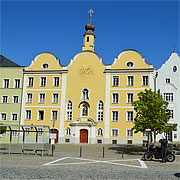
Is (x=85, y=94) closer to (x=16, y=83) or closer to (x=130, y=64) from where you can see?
(x=130, y=64)

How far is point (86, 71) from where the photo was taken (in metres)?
41.9

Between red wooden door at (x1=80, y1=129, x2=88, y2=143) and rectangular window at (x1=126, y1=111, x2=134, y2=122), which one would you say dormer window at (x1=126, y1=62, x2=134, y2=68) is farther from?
red wooden door at (x1=80, y1=129, x2=88, y2=143)

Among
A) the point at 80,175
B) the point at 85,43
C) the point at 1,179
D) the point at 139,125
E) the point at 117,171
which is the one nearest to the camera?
the point at 1,179

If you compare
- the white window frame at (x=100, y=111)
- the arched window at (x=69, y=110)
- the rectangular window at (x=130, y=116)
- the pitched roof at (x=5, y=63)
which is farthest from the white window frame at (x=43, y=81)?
the rectangular window at (x=130, y=116)

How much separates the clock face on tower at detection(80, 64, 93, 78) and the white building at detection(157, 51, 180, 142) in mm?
10807

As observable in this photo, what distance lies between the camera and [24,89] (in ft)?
142

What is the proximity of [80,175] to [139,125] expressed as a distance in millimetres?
13241

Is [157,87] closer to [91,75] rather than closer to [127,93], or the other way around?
[127,93]

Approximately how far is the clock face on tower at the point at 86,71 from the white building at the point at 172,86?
10807mm

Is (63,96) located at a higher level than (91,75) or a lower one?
lower

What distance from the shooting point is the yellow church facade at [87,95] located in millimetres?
39750

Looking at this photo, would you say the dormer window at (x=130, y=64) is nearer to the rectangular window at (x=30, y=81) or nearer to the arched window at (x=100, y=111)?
the arched window at (x=100, y=111)

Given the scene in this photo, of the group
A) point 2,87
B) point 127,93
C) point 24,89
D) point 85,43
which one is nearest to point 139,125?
point 127,93

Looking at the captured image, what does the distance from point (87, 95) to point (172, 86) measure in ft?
43.2
